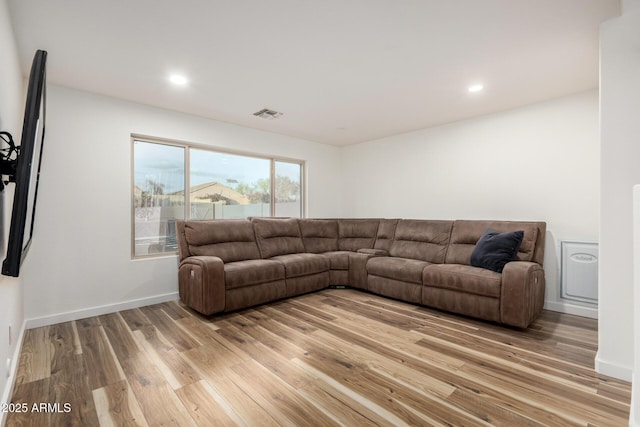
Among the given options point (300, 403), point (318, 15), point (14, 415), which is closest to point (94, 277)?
point (14, 415)

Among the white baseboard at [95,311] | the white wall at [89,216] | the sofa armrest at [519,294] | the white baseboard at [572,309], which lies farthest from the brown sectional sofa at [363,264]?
the white wall at [89,216]

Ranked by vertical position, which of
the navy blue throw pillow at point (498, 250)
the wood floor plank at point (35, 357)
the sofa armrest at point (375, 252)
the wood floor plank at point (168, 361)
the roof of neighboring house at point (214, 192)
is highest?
the roof of neighboring house at point (214, 192)

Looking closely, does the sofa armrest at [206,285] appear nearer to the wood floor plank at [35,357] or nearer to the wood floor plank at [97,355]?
the wood floor plank at [97,355]

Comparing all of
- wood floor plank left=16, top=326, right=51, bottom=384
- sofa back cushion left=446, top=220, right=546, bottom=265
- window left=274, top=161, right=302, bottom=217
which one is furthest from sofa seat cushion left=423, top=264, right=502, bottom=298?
wood floor plank left=16, top=326, right=51, bottom=384

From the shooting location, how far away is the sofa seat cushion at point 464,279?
291 cm

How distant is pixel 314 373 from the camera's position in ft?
6.67

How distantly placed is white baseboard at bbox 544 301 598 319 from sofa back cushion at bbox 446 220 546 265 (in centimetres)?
55

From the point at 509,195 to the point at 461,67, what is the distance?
192 cm

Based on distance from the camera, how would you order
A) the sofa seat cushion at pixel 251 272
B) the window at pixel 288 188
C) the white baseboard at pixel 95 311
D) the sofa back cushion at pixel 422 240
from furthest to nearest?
the window at pixel 288 188 → the sofa back cushion at pixel 422 240 → the sofa seat cushion at pixel 251 272 → the white baseboard at pixel 95 311

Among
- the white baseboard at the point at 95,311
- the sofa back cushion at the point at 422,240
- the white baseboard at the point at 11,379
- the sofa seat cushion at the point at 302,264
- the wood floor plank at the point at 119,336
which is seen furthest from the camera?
the sofa back cushion at the point at 422,240

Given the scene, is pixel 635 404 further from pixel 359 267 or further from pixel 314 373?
pixel 359 267

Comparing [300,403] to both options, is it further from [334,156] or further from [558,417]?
[334,156]

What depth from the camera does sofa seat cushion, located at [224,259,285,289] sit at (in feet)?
10.5

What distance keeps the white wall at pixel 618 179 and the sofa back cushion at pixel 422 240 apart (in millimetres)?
1889
